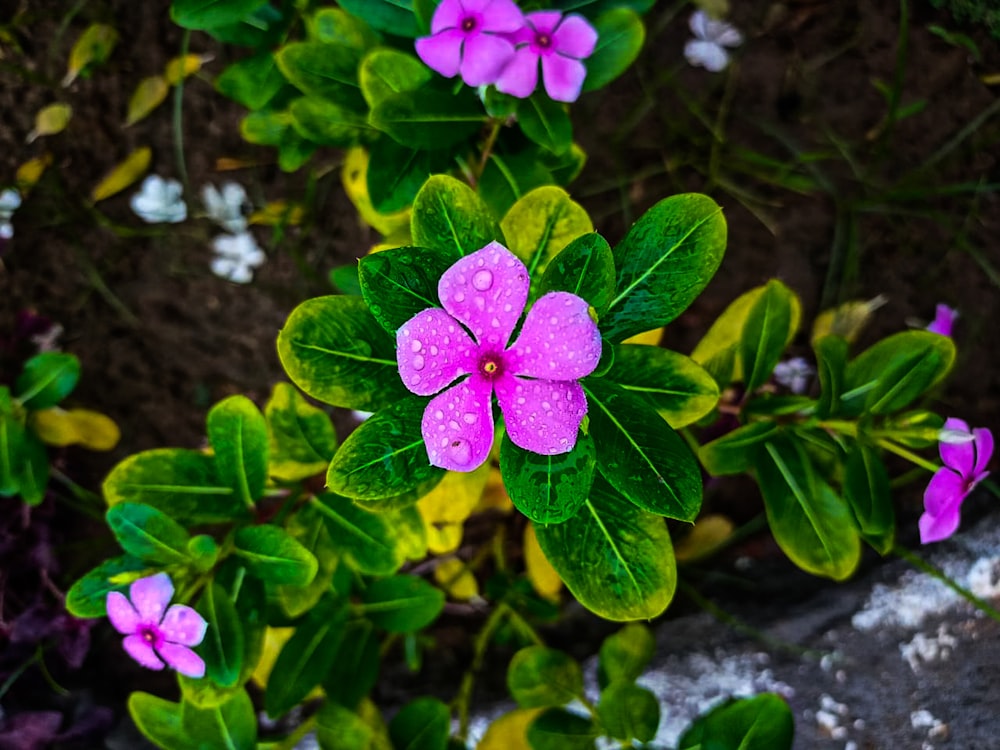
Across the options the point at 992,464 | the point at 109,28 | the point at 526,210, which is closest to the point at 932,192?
the point at 992,464

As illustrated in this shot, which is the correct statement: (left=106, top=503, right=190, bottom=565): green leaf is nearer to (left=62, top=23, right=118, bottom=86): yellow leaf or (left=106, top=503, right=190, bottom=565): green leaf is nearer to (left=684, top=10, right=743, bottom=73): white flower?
(left=62, top=23, right=118, bottom=86): yellow leaf

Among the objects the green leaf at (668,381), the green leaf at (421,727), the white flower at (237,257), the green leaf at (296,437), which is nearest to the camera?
the green leaf at (668,381)

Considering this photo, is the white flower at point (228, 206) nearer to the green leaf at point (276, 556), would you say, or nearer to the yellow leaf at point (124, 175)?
the yellow leaf at point (124, 175)

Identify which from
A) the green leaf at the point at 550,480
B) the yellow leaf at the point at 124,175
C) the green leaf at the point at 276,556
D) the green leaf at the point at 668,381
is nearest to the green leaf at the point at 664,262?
the green leaf at the point at 668,381

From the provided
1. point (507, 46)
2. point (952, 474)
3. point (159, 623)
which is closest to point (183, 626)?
point (159, 623)

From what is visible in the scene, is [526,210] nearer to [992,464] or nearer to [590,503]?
[590,503]
